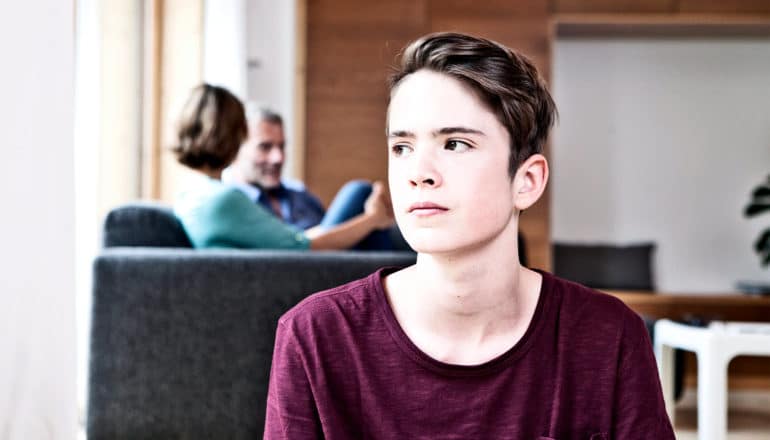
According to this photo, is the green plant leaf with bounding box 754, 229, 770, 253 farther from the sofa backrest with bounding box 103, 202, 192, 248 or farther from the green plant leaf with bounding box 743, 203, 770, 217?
the sofa backrest with bounding box 103, 202, 192, 248

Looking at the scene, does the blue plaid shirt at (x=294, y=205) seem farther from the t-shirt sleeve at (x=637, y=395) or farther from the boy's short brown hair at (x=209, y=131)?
the t-shirt sleeve at (x=637, y=395)

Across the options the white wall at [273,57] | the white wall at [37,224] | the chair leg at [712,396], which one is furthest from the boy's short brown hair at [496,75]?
the white wall at [273,57]

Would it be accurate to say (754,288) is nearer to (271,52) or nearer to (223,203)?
(271,52)

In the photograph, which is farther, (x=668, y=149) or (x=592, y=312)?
(x=668, y=149)

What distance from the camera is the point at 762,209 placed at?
5750mm

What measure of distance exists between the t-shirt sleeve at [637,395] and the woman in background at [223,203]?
4.80ft

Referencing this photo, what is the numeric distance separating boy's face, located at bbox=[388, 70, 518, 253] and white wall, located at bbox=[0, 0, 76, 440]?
94 cm

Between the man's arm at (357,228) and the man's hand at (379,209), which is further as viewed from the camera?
the man's hand at (379,209)

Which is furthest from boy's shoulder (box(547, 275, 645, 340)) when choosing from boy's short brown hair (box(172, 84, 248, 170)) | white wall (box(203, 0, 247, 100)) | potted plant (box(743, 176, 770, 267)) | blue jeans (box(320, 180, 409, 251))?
potted plant (box(743, 176, 770, 267))

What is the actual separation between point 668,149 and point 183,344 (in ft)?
15.0

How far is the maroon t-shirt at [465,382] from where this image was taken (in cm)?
130

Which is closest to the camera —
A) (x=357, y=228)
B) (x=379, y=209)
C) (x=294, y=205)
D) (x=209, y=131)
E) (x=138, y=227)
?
(x=138, y=227)

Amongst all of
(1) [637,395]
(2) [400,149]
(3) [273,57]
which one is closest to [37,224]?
(2) [400,149]

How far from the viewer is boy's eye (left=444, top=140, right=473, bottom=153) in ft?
4.18
